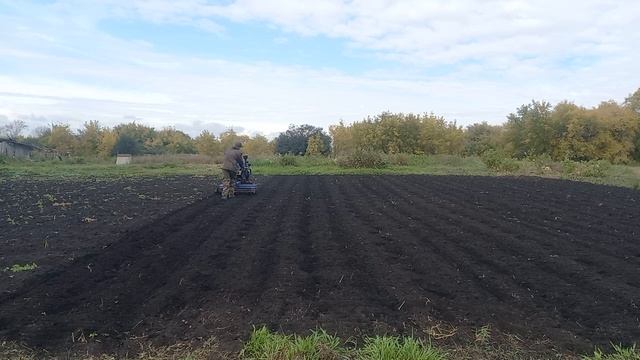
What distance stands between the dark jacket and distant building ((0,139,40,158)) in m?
39.0

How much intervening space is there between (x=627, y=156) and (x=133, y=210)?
1837 inches

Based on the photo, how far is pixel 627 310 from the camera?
5.49 meters

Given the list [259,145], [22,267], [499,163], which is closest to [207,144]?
[259,145]

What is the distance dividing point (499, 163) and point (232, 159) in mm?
21165

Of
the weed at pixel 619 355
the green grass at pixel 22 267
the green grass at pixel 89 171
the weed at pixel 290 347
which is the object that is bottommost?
the weed at pixel 619 355

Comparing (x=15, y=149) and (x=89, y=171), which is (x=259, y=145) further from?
(x=89, y=171)

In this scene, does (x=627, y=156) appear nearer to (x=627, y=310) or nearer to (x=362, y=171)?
(x=362, y=171)

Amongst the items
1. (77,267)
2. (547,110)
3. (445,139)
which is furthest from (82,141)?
(77,267)

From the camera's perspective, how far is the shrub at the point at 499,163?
31.0 meters

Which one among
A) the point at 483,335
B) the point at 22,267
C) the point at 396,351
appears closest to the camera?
the point at 396,351

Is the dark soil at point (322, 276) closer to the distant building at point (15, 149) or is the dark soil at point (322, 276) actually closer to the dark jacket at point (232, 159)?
the dark jacket at point (232, 159)

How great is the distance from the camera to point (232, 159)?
15.4 metres

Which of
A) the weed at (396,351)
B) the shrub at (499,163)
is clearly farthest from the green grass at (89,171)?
the weed at (396,351)

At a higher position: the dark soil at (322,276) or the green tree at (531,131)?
the green tree at (531,131)
